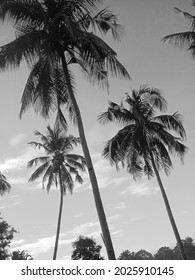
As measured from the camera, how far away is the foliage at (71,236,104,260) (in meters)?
47.4

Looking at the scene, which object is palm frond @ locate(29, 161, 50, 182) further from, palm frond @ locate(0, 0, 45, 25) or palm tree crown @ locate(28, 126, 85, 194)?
palm frond @ locate(0, 0, 45, 25)

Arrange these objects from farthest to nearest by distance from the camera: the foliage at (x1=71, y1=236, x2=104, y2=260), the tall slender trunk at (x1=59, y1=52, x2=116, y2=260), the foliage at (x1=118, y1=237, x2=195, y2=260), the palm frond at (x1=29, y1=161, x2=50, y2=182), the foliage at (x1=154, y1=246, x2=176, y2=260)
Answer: the foliage at (x1=154, y1=246, x2=176, y2=260), the foliage at (x1=118, y1=237, x2=195, y2=260), the foliage at (x1=71, y1=236, x2=104, y2=260), the palm frond at (x1=29, y1=161, x2=50, y2=182), the tall slender trunk at (x1=59, y1=52, x2=116, y2=260)

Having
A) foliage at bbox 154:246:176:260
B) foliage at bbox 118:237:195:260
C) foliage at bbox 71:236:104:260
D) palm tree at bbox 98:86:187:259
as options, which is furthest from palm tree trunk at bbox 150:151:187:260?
foliage at bbox 154:246:176:260

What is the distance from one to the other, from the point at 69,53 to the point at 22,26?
2128 millimetres

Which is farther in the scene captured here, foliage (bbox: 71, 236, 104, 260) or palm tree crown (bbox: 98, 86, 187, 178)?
foliage (bbox: 71, 236, 104, 260)

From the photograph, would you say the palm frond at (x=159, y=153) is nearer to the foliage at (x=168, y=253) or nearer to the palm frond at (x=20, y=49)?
the palm frond at (x=20, y=49)

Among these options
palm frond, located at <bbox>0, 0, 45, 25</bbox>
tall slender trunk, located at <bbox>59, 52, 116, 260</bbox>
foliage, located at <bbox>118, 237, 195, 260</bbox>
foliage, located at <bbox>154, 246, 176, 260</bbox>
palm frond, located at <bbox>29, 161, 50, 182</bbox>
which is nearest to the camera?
tall slender trunk, located at <bbox>59, 52, 116, 260</bbox>

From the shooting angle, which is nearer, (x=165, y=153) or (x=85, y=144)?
(x=85, y=144)

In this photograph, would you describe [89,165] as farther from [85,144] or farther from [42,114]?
[42,114]

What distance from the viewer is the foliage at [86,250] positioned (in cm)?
4745

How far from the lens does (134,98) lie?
71.6 ft

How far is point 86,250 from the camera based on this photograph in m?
48.0

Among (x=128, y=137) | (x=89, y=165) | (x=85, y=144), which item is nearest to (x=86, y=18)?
(x=85, y=144)
